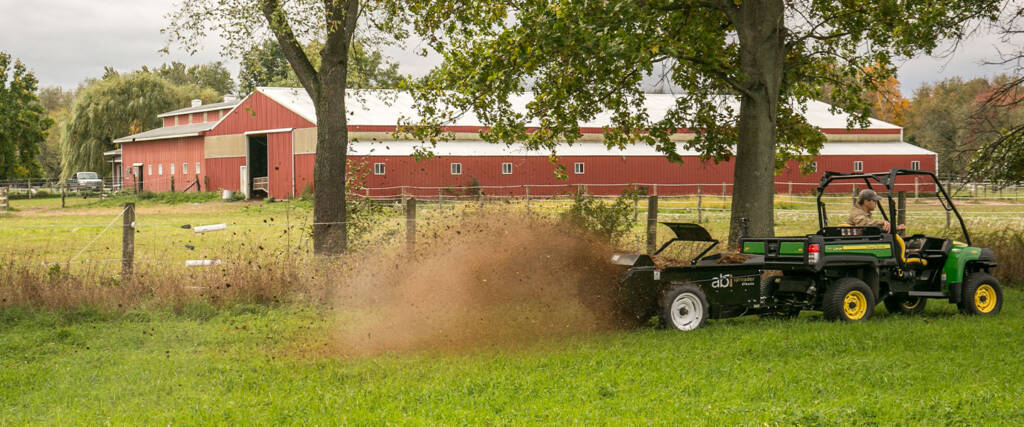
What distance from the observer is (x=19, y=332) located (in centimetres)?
1033

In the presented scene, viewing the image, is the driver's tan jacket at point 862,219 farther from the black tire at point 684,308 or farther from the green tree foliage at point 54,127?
the green tree foliage at point 54,127

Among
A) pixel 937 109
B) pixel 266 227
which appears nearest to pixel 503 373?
pixel 266 227

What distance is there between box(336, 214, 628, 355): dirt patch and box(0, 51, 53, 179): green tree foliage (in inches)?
2591

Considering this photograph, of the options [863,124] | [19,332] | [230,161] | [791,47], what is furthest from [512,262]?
[230,161]

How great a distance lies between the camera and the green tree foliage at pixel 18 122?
65.7 m

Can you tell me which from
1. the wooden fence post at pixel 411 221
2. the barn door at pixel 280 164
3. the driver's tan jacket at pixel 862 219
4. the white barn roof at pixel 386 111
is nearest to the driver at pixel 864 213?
the driver's tan jacket at pixel 862 219

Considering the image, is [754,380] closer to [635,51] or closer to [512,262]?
[512,262]

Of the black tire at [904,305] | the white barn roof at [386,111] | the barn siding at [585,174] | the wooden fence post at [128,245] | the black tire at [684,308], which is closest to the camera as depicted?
the black tire at [684,308]

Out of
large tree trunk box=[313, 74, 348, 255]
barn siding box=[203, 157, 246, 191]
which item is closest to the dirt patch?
large tree trunk box=[313, 74, 348, 255]

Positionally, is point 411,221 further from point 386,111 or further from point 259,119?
point 259,119

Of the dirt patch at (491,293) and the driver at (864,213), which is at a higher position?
the driver at (864,213)

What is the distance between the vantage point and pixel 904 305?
1259 cm

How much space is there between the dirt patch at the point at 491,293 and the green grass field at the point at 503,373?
1.13 feet

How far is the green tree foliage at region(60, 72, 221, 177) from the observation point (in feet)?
239
